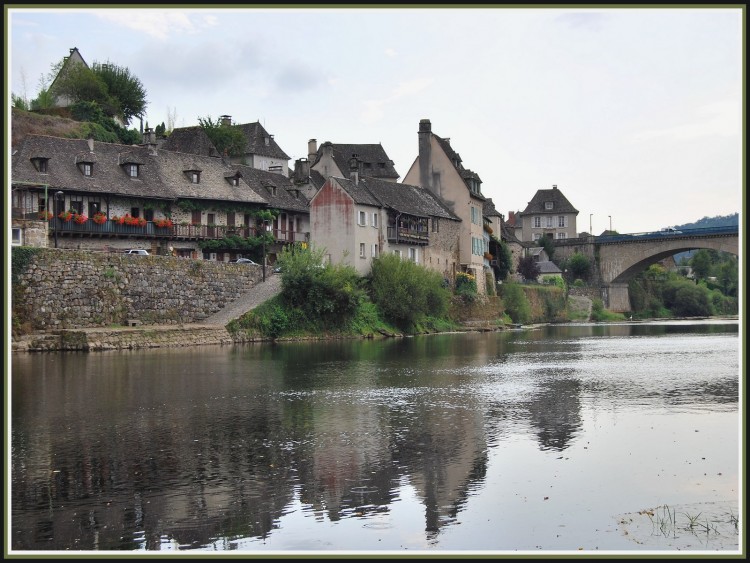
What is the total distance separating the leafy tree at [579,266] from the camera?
396ft

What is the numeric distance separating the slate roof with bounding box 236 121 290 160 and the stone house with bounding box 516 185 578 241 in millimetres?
57131

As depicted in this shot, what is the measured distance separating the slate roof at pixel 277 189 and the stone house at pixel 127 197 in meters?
1.28

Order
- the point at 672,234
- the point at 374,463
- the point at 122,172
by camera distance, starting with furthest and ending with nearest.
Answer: the point at 672,234 < the point at 122,172 < the point at 374,463

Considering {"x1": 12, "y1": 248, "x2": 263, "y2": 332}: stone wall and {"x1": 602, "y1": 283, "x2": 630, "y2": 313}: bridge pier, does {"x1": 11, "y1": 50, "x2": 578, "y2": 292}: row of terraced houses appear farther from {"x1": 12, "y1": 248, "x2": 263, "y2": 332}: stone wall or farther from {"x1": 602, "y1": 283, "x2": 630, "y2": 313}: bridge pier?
{"x1": 602, "y1": 283, "x2": 630, "y2": 313}: bridge pier

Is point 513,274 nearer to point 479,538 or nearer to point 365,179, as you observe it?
point 365,179

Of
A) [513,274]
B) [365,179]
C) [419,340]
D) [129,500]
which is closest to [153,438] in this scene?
[129,500]

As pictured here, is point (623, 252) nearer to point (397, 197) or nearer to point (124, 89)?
point (397, 197)

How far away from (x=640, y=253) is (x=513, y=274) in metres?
18.0

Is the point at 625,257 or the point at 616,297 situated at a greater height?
the point at 625,257

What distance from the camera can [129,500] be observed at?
15117 millimetres

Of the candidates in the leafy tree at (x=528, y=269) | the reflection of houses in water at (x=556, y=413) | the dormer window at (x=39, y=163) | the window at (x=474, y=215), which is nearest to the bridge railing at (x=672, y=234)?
the leafy tree at (x=528, y=269)

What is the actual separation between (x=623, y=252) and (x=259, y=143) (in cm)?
4886

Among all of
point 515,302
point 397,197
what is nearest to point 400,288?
point 397,197

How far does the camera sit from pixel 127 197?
6488 cm
